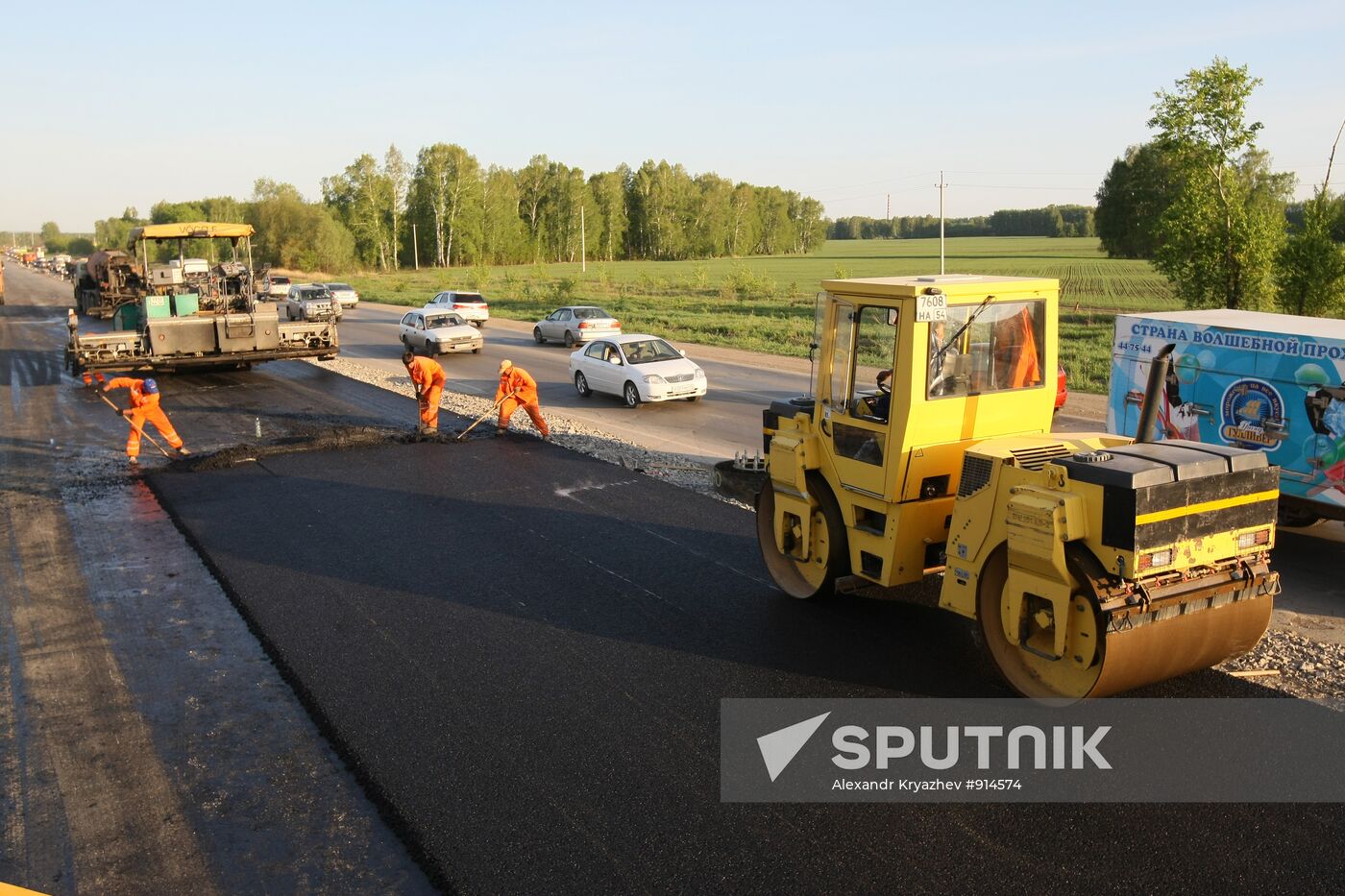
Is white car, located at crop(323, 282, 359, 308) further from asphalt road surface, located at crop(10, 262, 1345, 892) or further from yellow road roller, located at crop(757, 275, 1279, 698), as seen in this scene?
yellow road roller, located at crop(757, 275, 1279, 698)

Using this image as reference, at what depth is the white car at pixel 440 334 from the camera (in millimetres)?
29422

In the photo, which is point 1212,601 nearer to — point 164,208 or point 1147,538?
point 1147,538

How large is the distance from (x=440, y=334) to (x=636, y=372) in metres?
11.0

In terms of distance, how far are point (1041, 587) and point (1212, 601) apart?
110 cm

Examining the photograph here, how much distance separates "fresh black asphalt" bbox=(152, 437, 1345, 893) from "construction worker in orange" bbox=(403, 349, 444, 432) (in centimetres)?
407

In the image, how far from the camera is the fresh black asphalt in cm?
507

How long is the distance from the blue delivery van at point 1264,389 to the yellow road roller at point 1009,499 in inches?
120

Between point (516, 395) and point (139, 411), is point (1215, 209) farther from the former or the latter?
point (139, 411)

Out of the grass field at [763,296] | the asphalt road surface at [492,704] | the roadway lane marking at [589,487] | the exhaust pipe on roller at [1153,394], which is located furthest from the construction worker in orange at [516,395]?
the grass field at [763,296]

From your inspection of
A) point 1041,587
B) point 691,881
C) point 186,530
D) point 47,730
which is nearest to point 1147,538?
point 1041,587

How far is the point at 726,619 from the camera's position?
8.34 metres

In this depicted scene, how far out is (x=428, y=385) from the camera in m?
16.5

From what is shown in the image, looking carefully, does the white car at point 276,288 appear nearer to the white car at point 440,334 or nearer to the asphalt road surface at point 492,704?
the white car at point 440,334

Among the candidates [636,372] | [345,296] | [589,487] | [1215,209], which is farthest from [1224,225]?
[345,296]
